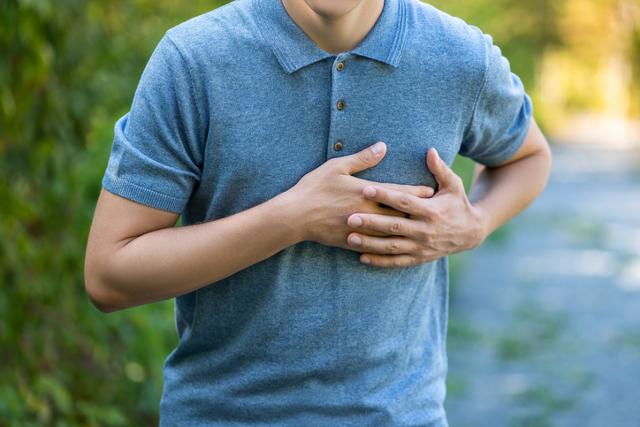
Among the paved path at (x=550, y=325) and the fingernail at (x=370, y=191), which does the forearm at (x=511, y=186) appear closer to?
the fingernail at (x=370, y=191)

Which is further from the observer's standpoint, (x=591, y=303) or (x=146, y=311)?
(x=591, y=303)

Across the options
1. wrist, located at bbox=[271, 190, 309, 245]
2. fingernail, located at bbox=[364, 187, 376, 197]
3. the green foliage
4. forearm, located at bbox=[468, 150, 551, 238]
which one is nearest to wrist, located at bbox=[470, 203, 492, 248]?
forearm, located at bbox=[468, 150, 551, 238]

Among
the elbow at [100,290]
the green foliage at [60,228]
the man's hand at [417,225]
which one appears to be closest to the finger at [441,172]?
the man's hand at [417,225]

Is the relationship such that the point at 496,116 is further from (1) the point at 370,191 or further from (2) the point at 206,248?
(2) the point at 206,248

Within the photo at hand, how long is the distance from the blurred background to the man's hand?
4.72 ft

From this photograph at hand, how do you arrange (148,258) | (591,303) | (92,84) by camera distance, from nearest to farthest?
(148,258), (92,84), (591,303)

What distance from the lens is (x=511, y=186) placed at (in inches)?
85.8

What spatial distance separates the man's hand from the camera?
5.86ft

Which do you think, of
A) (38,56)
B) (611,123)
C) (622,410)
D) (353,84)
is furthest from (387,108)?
(611,123)

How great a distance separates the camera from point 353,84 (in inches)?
70.1

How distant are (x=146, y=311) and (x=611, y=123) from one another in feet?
102

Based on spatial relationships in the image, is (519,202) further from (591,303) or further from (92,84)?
(591,303)

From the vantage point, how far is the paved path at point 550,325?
573 centimetres

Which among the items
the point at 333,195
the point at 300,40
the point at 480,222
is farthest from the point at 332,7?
the point at 480,222
